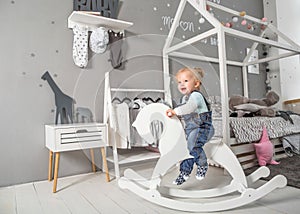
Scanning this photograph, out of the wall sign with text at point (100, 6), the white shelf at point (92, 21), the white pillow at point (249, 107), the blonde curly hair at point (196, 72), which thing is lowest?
the white pillow at point (249, 107)

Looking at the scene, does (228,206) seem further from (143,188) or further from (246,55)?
(246,55)

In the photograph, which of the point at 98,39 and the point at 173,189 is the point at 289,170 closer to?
the point at 173,189

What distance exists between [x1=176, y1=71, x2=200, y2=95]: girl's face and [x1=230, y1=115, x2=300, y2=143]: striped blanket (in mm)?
681

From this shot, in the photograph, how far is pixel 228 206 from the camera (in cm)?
89

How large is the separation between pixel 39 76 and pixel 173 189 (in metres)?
1.12

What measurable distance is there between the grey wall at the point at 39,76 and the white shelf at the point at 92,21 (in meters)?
0.09

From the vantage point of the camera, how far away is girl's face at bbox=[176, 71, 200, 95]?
3.07 ft

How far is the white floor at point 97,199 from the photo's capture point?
93cm

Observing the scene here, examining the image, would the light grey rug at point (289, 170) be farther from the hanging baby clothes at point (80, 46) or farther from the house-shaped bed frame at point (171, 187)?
the hanging baby clothes at point (80, 46)

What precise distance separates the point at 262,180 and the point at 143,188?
0.72 metres

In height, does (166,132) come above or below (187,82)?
below

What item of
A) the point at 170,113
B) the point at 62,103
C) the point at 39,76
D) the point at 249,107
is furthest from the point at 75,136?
the point at 249,107

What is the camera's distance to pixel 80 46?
5.08ft

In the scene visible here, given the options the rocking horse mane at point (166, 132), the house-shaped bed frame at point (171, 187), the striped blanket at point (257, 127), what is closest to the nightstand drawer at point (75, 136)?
the house-shaped bed frame at point (171, 187)
